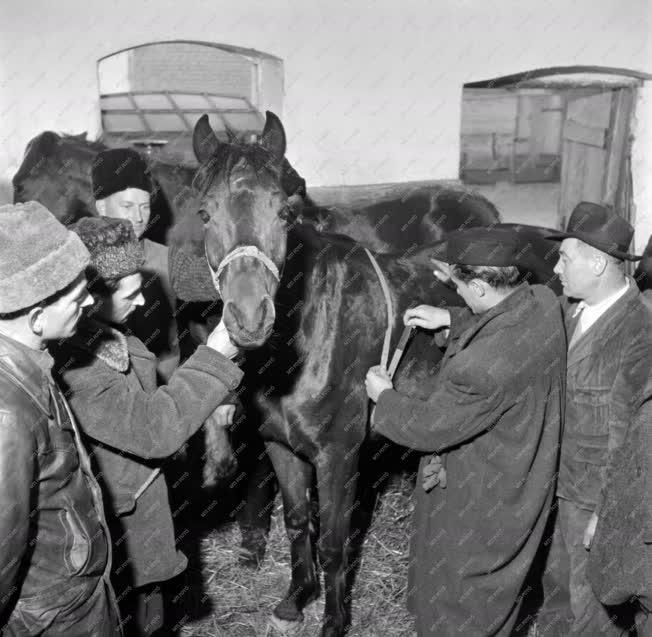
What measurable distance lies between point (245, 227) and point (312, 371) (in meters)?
0.92

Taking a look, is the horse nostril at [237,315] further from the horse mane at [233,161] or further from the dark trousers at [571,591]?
the dark trousers at [571,591]

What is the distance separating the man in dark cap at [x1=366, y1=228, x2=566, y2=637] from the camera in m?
2.51

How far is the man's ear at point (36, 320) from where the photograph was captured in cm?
177

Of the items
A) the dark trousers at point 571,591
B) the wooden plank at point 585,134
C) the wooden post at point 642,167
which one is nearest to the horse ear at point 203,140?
the dark trousers at point 571,591

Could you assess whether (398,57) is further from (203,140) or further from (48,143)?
(203,140)

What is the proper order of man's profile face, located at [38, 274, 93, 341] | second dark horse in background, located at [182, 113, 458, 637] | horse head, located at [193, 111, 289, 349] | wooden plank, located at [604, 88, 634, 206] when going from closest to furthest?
1. man's profile face, located at [38, 274, 93, 341]
2. horse head, located at [193, 111, 289, 349]
3. second dark horse in background, located at [182, 113, 458, 637]
4. wooden plank, located at [604, 88, 634, 206]

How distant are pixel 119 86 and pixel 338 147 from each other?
42.2 feet

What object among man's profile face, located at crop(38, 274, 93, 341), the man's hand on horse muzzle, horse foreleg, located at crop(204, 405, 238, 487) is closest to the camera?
man's profile face, located at crop(38, 274, 93, 341)

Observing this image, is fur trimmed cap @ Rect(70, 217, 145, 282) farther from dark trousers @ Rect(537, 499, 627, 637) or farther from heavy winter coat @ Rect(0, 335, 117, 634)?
dark trousers @ Rect(537, 499, 627, 637)

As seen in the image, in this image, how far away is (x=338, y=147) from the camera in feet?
22.9

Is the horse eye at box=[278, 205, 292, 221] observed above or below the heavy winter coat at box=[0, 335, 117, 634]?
Result: above

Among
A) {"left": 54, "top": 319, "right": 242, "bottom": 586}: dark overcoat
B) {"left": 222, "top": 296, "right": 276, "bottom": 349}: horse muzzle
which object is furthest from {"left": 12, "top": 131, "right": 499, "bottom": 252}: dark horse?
{"left": 54, "top": 319, "right": 242, "bottom": 586}: dark overcoat

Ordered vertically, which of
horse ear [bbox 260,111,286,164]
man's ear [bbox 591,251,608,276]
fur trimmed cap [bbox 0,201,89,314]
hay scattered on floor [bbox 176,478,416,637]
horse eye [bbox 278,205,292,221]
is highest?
fur trimmed cap [bbox 0,201,89,314]

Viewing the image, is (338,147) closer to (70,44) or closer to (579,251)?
(70,44)
